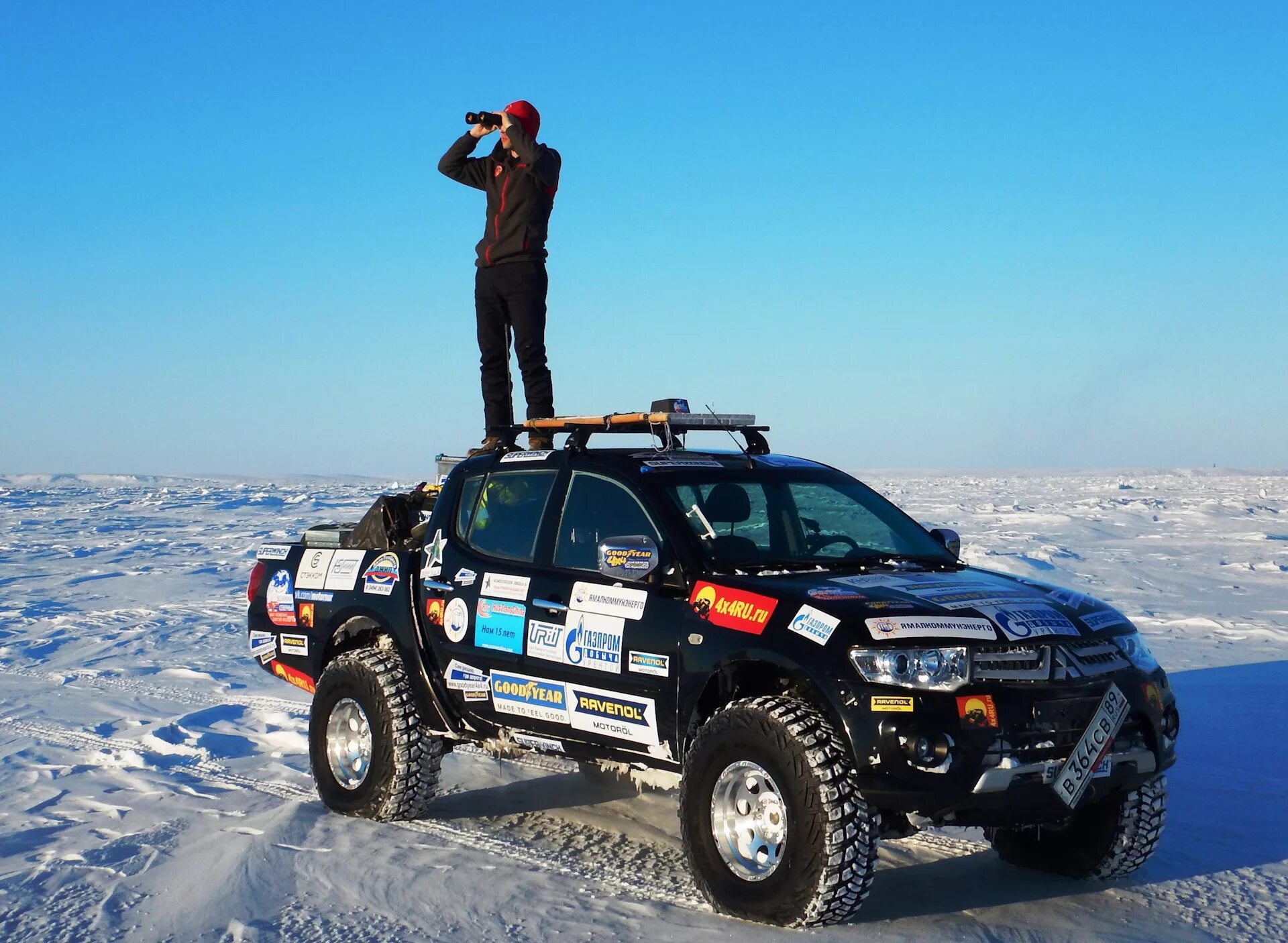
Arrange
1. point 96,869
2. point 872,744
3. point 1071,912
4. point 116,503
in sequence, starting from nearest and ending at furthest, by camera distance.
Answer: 1. point 872,744
2. point 1071,912
3. point 96,869
4. point 116,503

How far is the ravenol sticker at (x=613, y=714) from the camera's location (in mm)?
5156

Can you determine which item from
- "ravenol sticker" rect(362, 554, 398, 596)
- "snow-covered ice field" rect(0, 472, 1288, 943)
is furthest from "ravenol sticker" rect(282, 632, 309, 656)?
"snow-covered ice field" rect(0, 472, 1288, 943)

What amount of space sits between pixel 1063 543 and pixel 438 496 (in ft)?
56.3

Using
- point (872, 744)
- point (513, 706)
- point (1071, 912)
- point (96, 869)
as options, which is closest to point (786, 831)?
point (872, 744)

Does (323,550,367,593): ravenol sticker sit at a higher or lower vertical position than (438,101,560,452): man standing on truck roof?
lower

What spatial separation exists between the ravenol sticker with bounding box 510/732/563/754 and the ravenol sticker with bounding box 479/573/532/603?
629 millimetres

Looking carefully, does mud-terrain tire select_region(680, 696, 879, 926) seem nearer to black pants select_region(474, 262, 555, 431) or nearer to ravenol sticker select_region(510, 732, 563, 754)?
ravenol sticker select_region(510, 732, 563, 754)

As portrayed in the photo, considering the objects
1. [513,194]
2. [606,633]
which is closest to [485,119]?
[513,194]

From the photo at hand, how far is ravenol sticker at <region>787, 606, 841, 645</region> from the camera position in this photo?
4496 mm

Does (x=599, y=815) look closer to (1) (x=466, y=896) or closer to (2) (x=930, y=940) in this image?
(1) (x=466, y=896)

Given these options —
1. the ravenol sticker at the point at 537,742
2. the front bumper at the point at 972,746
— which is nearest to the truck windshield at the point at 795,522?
the front bumper at the point at 972,746

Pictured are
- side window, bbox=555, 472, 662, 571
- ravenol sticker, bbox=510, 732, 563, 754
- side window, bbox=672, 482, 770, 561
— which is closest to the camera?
side window, bbox=672, 482, 770, 561

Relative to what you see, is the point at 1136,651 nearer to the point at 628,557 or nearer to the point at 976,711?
the point at 976,711

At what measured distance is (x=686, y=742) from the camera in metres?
4.97
